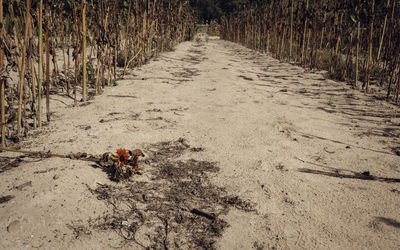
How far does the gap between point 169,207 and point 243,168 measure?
68 cm

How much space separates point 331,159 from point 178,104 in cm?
189

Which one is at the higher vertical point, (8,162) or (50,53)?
(50,53)

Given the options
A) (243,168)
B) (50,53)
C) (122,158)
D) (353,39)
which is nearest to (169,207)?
(122,158)

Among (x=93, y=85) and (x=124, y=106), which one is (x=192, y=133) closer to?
(x=124, y=106)

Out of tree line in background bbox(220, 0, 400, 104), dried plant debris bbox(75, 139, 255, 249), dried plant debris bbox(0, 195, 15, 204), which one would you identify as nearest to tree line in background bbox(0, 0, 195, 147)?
dried plant debris bbox(0, 195, 15, 204)

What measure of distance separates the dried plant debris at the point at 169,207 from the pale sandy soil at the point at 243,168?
0.7 inches

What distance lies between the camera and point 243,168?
6.40ft

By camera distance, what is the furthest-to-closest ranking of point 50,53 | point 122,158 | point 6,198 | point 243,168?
point 50,53
point 243,168
point 122,158
point 6,198

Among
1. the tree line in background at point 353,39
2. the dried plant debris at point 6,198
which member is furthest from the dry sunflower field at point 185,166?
the tree line in background at point 353,39

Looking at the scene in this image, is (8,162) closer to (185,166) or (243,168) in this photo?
(185,166)

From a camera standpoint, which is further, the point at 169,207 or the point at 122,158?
the point at 122,158

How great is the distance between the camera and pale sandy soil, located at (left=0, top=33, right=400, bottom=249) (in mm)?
1294

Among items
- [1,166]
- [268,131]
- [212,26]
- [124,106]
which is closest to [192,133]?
[268,131]

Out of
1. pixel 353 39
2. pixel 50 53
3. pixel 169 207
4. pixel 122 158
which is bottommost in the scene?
pixel 169 207
